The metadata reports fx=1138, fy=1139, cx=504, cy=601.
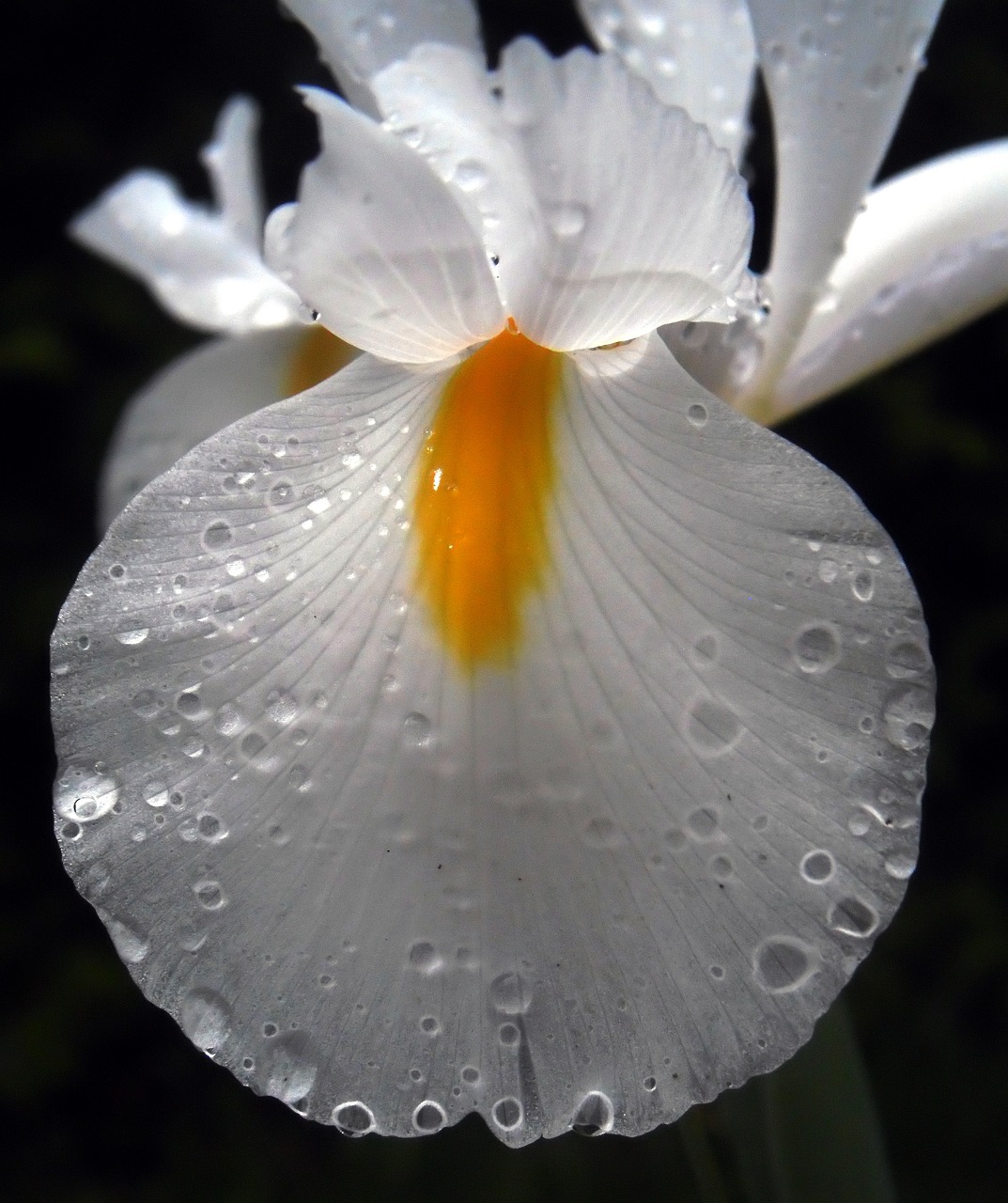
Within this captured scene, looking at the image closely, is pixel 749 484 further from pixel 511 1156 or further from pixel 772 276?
pixel 511 1156

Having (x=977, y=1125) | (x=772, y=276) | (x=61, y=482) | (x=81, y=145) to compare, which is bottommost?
(x=977, y=1125)

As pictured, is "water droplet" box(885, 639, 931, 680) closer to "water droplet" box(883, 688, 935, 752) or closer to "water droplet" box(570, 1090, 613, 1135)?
"water droplet" box(883, 688, 935, 752)

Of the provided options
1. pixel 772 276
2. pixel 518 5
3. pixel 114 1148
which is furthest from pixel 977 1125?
pixel 518 5

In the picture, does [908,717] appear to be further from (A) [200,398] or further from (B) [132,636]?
(A) [200,398]

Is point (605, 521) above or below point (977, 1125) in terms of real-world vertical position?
above

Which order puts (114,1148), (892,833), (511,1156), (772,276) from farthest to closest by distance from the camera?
1. (114,1148)
2. (511,1156)
3. (772,276)
4. (892,833)
